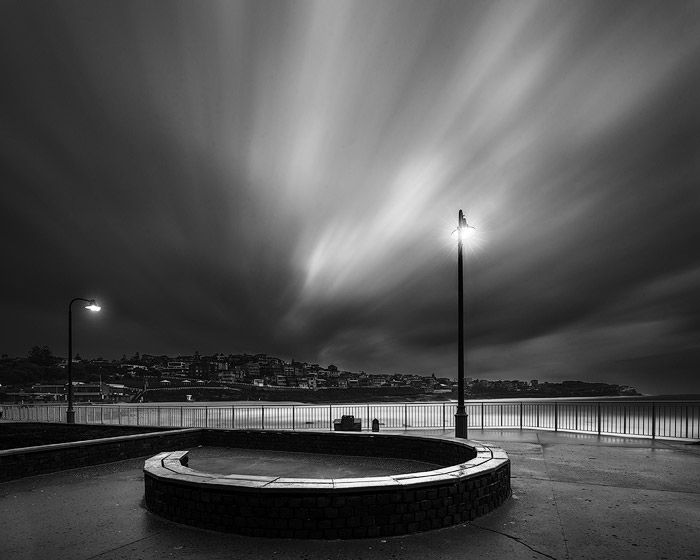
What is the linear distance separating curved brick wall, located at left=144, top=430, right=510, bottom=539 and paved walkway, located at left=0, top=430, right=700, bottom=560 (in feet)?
0.49

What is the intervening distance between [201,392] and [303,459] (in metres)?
139

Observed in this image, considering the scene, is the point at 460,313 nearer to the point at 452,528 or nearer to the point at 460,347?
the point at 460,347

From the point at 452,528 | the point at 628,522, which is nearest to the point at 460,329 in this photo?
the point at 628,522

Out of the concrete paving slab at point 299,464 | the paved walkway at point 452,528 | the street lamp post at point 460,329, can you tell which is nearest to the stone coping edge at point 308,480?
the paved walkway at point 452,528

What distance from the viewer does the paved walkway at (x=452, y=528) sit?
5.49 meters

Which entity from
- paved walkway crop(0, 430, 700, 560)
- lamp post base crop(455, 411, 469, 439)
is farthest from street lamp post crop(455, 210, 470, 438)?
paved walkway crop(0, 430, 700, 560)

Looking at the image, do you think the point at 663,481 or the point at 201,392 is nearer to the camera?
the point at 663,481

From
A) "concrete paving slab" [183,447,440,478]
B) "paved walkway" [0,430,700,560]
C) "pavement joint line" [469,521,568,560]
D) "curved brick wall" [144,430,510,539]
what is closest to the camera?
"pavement joint line" [469,521,568,560]

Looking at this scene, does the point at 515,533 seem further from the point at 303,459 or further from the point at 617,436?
the point at 617,436

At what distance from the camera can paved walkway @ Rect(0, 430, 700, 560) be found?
5.49 m

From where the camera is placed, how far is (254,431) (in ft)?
46.5

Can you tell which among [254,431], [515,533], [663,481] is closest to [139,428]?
[254,431]

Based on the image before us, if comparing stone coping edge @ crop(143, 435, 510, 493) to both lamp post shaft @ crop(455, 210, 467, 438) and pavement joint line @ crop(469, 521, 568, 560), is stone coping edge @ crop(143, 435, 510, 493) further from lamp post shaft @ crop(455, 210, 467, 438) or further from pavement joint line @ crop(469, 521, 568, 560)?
lamp post shaft @ crop(455, 210, 467, 438)

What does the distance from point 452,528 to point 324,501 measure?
73.8 inches
